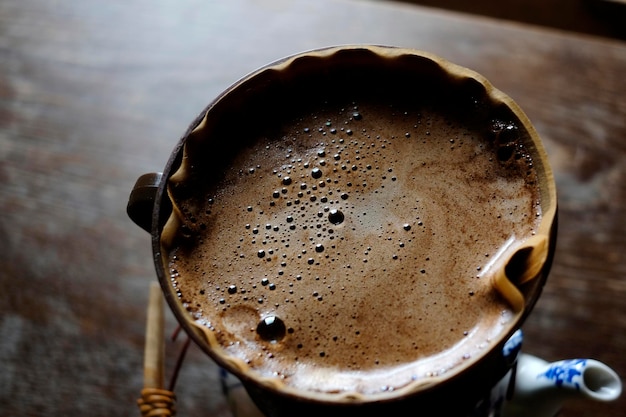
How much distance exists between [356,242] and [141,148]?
1.75 ft

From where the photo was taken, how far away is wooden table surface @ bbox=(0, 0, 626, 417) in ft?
3.03

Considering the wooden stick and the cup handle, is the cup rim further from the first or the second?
the wooden stick

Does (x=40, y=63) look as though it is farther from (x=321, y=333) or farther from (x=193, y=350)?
(x=321, y=333)

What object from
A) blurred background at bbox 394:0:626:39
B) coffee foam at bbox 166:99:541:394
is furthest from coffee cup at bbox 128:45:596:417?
blurred background at bbox 394:0:626:39

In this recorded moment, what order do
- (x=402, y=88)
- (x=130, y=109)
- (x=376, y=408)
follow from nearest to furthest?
(x=376, y=408)
(x=402, y=88)
(x=130, y=109)

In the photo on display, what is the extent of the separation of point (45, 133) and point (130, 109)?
0.13 metres

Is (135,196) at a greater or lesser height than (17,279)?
greater

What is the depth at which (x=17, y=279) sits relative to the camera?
98 cm

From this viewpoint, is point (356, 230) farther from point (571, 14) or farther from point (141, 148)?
point (571, 14)

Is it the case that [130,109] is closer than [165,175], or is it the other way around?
[165,175]

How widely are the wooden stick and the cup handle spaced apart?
23cm

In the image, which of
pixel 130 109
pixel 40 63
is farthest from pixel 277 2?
pixel 40 63

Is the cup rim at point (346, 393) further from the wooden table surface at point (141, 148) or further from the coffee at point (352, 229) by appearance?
the wooden table surface at point (141, 148)

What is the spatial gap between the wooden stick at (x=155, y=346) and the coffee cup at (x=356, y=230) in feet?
0.51
